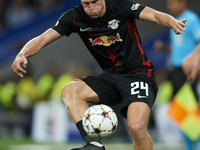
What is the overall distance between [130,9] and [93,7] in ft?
1.40

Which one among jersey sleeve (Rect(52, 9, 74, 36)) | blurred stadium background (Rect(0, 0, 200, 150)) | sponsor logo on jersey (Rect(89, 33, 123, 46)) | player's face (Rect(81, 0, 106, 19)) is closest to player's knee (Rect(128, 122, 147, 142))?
sponsor logo on jersey (Rect(89, 33, 123, 46))

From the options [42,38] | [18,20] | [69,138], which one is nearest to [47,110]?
[69,138]

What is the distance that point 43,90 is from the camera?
12.0 meters

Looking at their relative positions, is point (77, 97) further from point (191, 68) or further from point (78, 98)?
point (191, 68)

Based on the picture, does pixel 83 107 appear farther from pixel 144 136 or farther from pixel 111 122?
pixel 144 136

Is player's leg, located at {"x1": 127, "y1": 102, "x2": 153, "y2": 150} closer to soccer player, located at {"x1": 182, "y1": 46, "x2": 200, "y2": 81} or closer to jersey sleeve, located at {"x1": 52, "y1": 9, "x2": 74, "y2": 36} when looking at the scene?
soccer player, located at {"x1": 182, "y1": 46, "x2": 200, "y2": 81}

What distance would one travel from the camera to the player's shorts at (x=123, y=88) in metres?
4.18

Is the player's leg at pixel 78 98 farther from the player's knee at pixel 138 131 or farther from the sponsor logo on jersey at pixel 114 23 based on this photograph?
the sponsor logo on jersey at pixel 114 23

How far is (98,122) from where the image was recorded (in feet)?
12.6

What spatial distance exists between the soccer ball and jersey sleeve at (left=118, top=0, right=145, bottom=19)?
1112 millimetres

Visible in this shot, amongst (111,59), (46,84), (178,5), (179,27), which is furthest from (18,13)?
(179,27)

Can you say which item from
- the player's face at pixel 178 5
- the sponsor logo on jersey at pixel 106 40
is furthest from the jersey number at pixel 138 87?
the player's face at pixel 178 5

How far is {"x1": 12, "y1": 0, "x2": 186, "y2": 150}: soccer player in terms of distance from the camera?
4.09 metres

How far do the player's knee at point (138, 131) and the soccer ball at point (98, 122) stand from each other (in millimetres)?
201
